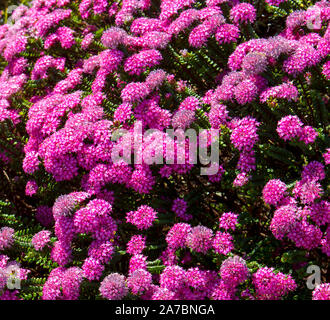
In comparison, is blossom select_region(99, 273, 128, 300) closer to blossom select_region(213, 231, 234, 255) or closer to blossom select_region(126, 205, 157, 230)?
blossom select_region(126, 205, 157, 230)

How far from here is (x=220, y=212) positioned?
161 inches

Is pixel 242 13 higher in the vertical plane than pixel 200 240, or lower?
higher

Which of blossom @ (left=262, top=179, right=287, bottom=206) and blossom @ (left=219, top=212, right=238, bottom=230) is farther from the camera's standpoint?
blossom @ (left=219, top=212, right=238, bottom=230)

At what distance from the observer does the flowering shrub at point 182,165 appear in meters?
3.25

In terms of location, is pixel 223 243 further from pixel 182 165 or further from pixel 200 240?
pixel 182 165

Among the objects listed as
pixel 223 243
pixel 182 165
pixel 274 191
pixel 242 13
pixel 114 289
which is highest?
pixel 242 13

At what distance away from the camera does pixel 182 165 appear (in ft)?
11.7

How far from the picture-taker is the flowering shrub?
10.6 ft

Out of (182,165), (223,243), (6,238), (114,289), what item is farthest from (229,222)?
(6,238)

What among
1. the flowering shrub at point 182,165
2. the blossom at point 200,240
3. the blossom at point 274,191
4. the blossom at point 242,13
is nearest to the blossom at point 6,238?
the flowering shrub at point 182,165

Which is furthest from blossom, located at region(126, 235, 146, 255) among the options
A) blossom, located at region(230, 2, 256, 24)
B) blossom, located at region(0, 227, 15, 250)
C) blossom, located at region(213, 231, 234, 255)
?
blossom, located at region(230, 2, 256, 24)

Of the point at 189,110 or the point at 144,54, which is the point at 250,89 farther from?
the point at 144,54

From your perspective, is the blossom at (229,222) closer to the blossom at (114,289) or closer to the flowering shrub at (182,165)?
the flowering shrub at (182,165)

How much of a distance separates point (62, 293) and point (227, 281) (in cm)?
140
